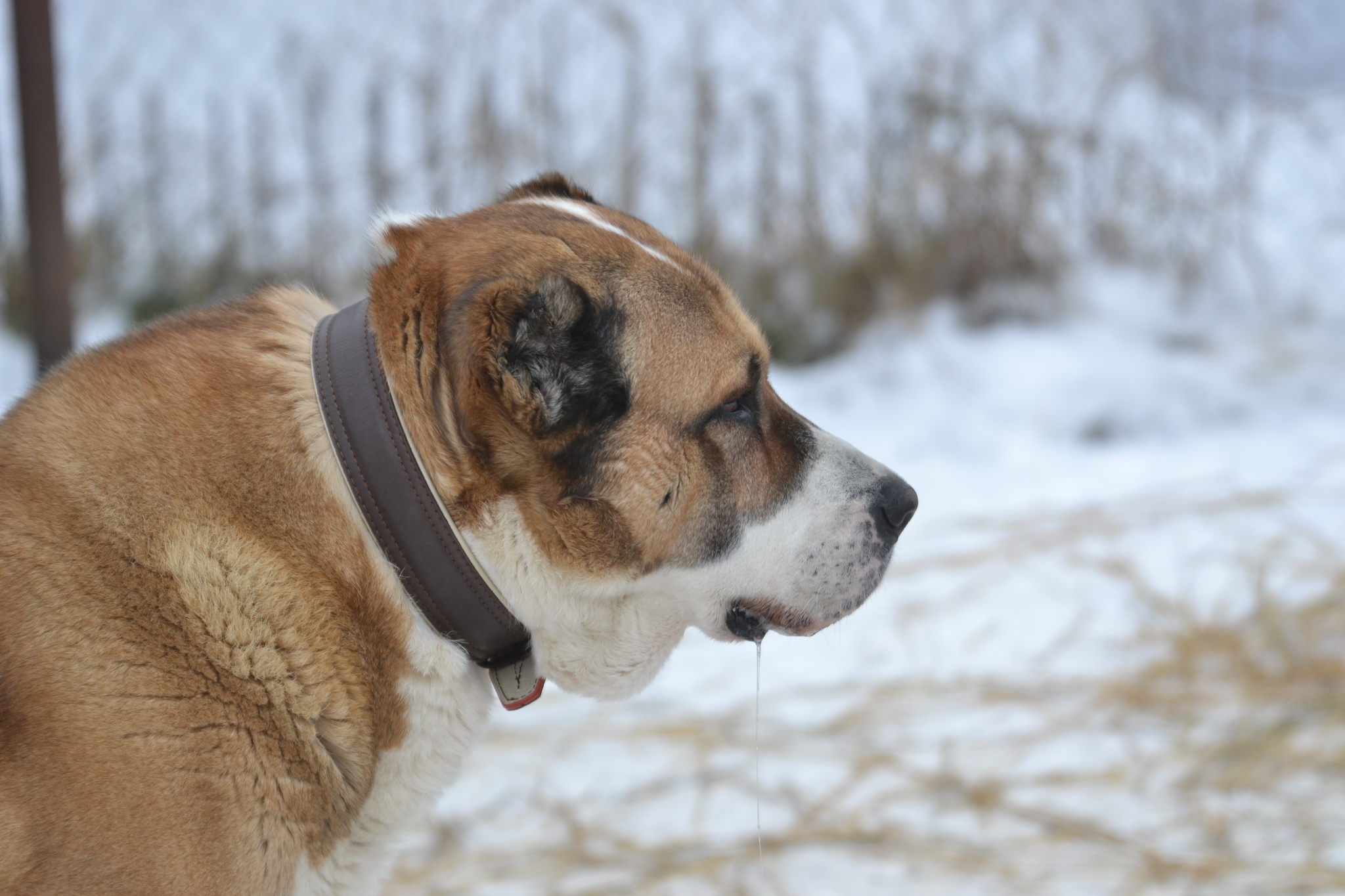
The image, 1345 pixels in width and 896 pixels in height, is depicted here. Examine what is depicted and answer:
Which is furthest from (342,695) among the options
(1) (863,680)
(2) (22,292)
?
(2) (22,292)

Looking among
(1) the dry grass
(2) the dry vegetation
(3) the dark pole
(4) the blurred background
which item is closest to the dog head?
(1) the dry grass

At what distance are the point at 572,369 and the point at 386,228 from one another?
52cm

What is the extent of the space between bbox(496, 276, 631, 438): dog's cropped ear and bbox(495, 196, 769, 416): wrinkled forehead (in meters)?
0.05

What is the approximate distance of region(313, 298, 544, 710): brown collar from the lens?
5.91 ft

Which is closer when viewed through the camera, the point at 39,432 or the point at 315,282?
the point at 39,432

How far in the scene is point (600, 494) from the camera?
1.92 meters

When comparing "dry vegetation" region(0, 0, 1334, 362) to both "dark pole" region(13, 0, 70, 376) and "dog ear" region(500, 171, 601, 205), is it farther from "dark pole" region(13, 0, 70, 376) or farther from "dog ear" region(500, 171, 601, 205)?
"dog ear" region(500, 171, 601, 205)

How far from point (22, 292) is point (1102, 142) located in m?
6.63

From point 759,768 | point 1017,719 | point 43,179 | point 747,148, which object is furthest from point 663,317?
point 747,148

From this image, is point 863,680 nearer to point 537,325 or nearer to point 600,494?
point 600,494

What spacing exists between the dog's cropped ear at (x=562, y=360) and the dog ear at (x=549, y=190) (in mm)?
624

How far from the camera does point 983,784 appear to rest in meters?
3.21

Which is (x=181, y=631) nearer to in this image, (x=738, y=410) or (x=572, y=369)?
(x=572, y=369)

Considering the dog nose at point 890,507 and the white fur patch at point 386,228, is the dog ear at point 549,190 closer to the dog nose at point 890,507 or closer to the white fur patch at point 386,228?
the white fur patch at point 386,228
